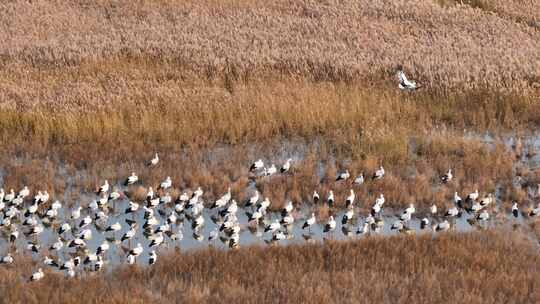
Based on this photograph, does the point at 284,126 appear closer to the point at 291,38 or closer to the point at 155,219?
the point at 155,219

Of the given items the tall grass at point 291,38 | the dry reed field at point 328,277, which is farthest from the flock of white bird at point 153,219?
the tall grass at point 291,38

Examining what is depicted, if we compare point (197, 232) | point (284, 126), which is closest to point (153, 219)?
point (197, 232)

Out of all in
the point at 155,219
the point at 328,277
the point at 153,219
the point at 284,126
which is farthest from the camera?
the point at 284,126

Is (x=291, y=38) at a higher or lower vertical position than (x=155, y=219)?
higher

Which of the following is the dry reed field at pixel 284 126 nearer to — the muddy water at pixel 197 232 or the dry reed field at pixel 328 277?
the dry reed field at pixel 328 277

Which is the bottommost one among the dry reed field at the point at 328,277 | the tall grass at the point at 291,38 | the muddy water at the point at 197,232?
the dry reed field at the point at 328,277

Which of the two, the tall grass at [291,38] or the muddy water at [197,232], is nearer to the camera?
the muddy water at [197,232]

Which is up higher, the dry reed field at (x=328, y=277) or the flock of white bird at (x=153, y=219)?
the flock of white bird at (x=153, y=219)
